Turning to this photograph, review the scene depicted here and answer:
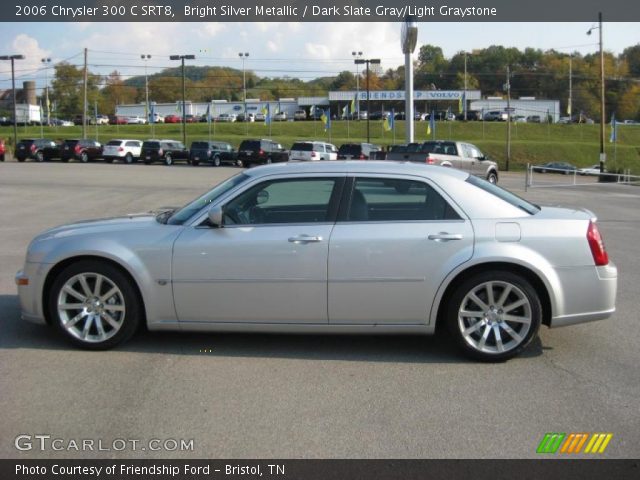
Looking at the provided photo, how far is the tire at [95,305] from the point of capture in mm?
5480

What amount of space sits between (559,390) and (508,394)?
40 cm

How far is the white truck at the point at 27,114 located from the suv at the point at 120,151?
72.7 metres

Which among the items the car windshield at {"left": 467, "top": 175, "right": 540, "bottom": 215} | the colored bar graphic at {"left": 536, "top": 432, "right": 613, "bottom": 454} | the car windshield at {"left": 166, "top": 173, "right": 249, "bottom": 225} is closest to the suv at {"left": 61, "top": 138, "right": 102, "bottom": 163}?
the car windshield at {"left": 166, "top": 173, "right": 249, "bottom": 225}

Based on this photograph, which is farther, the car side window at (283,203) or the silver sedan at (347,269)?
the car side window at (283,203)

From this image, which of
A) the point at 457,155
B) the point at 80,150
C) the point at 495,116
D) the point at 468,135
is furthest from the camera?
the point at 495,116

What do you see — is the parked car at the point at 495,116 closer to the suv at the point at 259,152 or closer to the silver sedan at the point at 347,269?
the suv at the point at 259,152

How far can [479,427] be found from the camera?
13.6 feet

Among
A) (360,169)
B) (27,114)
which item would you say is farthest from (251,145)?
(27,114)

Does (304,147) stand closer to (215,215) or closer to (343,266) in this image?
(215,215)

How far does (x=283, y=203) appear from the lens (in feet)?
19.2

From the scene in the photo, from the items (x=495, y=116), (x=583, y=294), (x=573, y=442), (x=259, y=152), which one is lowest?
(x=573, y=442)

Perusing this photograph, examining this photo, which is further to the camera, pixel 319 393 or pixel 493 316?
pixel 493 316

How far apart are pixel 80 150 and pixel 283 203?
4464 cm
